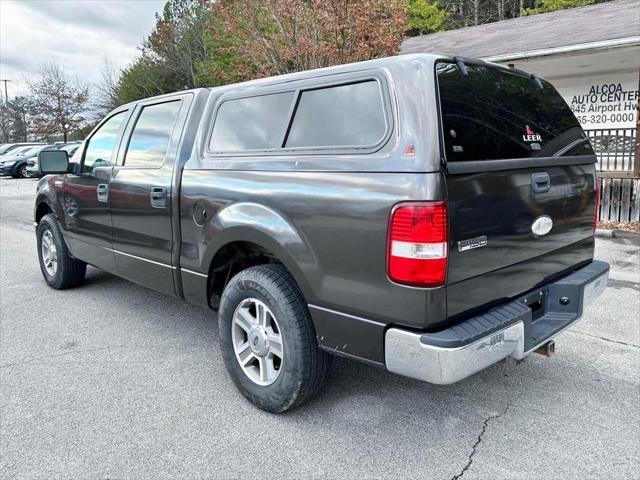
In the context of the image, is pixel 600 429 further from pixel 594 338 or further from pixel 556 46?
pixel 556 46

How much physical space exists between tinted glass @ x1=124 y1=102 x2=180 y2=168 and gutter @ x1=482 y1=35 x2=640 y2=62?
5423 mm

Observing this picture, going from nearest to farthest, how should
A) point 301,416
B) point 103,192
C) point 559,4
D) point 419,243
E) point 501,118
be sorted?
point 419,243
point 501,118
point 301,416
point 103,192
point 559,4

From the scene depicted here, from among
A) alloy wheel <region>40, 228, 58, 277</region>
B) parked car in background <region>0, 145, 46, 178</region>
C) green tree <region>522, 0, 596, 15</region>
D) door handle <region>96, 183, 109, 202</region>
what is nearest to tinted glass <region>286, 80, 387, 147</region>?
door handle <region>96, 183, 109, 202</region>

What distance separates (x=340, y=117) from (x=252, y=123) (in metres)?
0.73

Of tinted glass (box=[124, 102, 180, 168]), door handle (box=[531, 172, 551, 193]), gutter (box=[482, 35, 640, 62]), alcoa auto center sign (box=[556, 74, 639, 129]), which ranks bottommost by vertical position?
door handle (box=[531, 172, 551, 193])

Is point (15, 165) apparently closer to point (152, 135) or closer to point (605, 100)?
point (605, 100)

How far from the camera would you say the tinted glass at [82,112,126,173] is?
4559mm

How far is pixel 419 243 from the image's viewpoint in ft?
7.70

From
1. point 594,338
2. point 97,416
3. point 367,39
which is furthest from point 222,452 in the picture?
point 367,39

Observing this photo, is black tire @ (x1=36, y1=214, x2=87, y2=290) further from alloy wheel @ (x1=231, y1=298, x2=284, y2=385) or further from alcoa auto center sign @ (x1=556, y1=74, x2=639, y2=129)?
alcoa auto center sign @ (x1=556, y1=74, x2=639, y2=129)

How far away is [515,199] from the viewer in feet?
8.93

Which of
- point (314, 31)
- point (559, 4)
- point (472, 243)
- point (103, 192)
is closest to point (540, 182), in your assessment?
point (472, 243)

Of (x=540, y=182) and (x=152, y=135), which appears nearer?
(x=540, y=182)

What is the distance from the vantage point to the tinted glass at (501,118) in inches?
101
